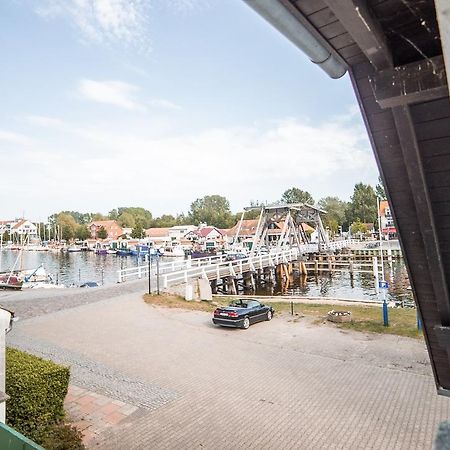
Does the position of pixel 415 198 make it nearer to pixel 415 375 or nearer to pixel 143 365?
pixel 415 375

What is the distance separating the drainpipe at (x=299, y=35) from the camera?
1.72 m

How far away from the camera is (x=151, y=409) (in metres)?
8.15

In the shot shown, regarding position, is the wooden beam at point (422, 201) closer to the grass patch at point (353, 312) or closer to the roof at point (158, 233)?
the grass patch at point (353, 312)

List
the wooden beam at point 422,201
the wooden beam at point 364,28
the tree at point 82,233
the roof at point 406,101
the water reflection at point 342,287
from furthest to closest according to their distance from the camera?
1. the tree at point 82,233
2. the water reflection at point 342,287
3. the wooden beam at point 422,201
4. the roof at point 406,101
5. the wooden beam at point 364,28

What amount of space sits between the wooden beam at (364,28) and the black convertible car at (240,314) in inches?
534

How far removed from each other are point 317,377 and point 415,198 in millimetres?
8247

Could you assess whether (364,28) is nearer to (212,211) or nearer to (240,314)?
(240,314)

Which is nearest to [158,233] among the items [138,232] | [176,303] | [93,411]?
[138,232]

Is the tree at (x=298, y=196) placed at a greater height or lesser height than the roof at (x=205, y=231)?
greater

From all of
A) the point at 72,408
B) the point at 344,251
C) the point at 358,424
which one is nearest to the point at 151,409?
the point at 72,408

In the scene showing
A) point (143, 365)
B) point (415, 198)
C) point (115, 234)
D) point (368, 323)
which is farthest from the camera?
point (115, 234)

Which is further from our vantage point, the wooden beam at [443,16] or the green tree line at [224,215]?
the green tree line at [224,215]

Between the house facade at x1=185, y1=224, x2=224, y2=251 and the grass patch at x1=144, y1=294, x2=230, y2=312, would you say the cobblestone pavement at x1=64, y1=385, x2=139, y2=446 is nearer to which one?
the grass patch at x1=144, y1=294, x2=230, y2=312

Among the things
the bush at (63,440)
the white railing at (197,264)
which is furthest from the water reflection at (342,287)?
the bush at (63,440)
